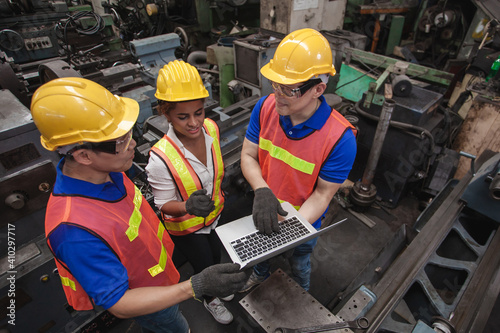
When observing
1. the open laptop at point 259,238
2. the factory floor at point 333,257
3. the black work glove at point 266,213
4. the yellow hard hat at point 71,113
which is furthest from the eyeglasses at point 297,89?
the factory floor at point 333,257

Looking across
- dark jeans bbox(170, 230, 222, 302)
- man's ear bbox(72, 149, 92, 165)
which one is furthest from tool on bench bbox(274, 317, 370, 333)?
man's ear bbox(72, 149, 92, 165)

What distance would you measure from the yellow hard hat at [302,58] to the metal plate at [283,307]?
1.02 m

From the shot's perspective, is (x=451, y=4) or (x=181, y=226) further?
(x=451, y=4)

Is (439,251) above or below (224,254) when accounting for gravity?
above

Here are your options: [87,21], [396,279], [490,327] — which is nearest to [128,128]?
[396,279]

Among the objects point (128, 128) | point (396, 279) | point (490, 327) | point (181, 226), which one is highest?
point (128, 128)

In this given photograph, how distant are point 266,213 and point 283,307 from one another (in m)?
0.44

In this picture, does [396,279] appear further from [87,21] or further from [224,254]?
[87,21]

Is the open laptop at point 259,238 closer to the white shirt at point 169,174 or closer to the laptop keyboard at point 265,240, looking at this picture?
the laptop keyboard at point 265,240

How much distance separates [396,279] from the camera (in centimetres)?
144

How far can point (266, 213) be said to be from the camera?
133 centimetres

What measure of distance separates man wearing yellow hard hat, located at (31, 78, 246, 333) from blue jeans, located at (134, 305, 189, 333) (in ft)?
1.02

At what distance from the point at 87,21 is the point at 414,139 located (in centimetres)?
519

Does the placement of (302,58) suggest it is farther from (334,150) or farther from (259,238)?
(259,238)
